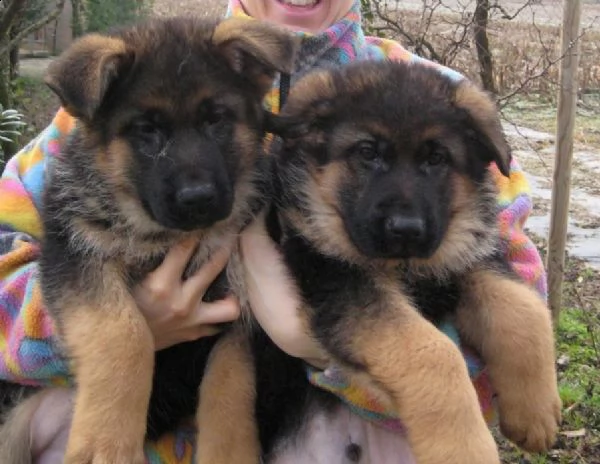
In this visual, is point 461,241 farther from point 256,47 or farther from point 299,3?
point 299,3

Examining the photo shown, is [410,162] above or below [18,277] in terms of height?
above

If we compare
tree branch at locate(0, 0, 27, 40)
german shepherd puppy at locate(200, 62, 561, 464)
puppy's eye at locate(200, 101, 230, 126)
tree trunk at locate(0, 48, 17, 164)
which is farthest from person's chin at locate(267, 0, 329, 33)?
tree trunk at locate(0, 48, 17, 164)

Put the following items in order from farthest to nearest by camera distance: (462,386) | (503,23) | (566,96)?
(503,23), (566,96), (462,386)

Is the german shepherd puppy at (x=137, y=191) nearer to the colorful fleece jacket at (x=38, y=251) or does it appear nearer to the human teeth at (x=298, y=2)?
the colorful fleece jacket at (x=38, y=251)

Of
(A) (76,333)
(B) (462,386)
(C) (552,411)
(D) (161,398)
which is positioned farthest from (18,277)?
(C) (552,411)

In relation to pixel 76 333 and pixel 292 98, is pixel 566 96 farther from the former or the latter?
pixel 76 333

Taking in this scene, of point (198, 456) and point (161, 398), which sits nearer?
point (198, 456)

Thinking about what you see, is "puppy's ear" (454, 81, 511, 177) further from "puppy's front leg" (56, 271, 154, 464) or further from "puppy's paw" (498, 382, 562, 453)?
"puppy's front leg" (56, 271, 154, 464)
